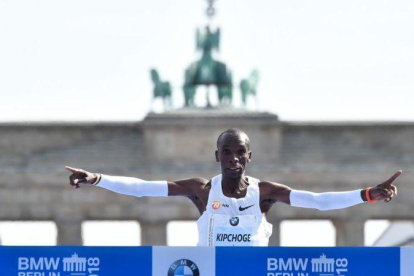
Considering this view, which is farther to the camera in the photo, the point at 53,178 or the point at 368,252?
the point at 53,178

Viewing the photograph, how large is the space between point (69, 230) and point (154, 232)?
329 cm

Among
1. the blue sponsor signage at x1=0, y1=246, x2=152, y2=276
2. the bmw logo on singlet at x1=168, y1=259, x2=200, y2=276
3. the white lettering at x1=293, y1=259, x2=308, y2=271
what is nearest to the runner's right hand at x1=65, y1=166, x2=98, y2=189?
the blue sponsor signage at x1=0, y1=246, x2=152, y2=276

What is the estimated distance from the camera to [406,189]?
61594mm

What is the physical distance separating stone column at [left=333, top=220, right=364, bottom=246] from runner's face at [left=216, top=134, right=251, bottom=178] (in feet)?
165

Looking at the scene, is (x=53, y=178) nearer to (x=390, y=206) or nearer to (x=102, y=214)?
(x=102, y=214)

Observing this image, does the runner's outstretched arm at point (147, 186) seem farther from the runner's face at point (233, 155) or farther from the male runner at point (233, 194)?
the runner's face at point (233, 155)

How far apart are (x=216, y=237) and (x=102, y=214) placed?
170ft

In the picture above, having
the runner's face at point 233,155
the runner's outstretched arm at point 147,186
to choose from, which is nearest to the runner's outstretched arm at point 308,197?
the runner's face at point 233,155

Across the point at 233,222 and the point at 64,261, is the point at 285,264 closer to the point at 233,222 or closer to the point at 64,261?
the point at 233,222

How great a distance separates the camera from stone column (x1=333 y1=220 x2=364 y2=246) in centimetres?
6075

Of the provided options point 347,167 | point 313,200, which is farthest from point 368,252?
point 347,167

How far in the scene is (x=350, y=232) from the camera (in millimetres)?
61219

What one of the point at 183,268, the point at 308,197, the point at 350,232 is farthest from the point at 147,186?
the point at 350,232

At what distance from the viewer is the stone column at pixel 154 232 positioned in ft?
201
